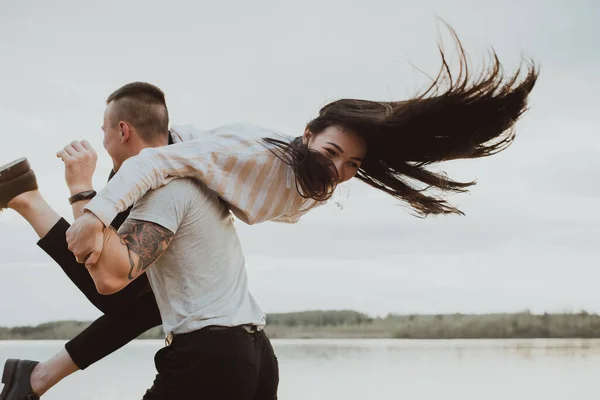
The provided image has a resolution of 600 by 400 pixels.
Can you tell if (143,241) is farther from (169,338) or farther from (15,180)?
(15,180)

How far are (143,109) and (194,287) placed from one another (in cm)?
105

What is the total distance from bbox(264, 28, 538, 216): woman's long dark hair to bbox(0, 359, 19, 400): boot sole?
5.81 feet

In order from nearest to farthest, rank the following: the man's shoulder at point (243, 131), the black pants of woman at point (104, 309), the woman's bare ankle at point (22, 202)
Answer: the man's shoulder at point (243, 131)
the black pants of woman at point (104, 309)
the woman's bare ankle at point (22, 202)

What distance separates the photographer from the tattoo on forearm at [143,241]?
2156 mm

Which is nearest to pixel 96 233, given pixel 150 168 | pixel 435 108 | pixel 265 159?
pixel 150 168

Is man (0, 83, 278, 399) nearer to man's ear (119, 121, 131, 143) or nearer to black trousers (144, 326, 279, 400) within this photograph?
black trousers (144, 326, 279, 400)

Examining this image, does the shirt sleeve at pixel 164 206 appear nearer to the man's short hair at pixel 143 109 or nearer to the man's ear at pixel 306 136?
the man's ear at pixel 306 136

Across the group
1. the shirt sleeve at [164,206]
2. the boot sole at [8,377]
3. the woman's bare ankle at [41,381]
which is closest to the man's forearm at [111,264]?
the shirt sleeve at [164,206]

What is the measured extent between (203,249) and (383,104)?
0.89 m

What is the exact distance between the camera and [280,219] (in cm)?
280

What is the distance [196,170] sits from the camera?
2.27 m

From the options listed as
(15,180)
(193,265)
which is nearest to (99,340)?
(15,180)

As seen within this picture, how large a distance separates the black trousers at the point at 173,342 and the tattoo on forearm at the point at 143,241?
0.28m

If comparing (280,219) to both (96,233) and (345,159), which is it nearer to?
(345,159)
